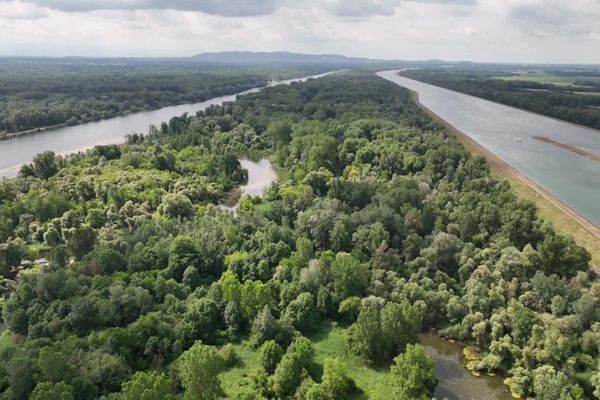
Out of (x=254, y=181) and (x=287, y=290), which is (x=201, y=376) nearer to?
(x=287, y=290)

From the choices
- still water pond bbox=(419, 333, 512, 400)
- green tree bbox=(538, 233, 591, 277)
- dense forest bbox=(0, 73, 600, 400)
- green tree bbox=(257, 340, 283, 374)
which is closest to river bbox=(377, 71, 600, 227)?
dense forest bbox=(0, 73, 600, 400)

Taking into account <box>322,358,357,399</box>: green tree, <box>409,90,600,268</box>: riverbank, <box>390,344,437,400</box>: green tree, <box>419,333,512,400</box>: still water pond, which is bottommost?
<box>419,333,512,400</box>: still water pond

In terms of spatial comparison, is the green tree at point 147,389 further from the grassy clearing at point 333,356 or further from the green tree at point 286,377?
the green tree at point 286,377

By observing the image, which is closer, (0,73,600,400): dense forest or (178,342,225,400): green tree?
(178,342,225,400): green tree

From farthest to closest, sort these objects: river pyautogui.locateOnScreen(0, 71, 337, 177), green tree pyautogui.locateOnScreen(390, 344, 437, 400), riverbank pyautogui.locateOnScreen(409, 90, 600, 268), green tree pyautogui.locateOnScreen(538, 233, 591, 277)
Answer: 1. river pyautogui.locateOnScreen(0, 71, 337, 177)
2. riverbank pyautogui.locateOnScreen(409, 90, 600, 268)
3. green tree pyautogui.locateOnScreen(538, 233, 591, 277)
4. green tree pyautogui.locateOnScreen(390, 344, 437, 400)

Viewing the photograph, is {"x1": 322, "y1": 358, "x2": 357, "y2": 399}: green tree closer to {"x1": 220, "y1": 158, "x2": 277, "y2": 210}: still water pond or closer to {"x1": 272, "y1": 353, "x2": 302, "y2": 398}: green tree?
{"x1": 272, "y1": 353, "x2": 302, "y2": 398}: green tree

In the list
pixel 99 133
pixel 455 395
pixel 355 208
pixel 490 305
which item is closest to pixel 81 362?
pixel 455 395

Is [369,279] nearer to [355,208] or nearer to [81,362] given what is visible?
[355,208]
